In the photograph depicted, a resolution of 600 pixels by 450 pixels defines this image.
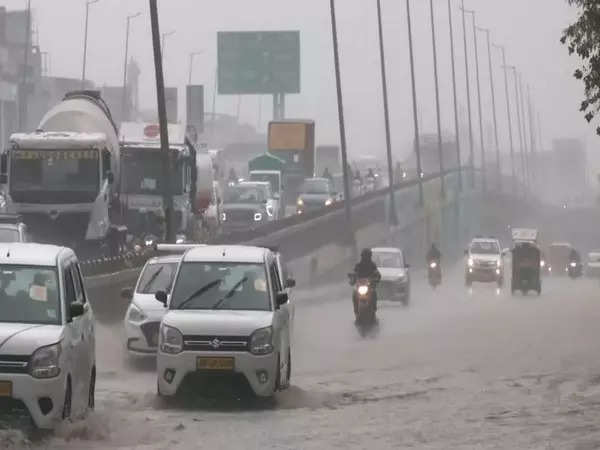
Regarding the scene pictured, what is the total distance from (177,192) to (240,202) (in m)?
20.1

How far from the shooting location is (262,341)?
19.2m

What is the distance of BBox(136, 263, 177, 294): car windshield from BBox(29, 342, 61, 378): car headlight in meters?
11.3

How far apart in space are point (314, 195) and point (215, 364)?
73.1 metres

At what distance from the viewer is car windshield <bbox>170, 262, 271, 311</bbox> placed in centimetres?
2003

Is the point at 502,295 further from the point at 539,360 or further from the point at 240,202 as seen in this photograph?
the point at 539,360

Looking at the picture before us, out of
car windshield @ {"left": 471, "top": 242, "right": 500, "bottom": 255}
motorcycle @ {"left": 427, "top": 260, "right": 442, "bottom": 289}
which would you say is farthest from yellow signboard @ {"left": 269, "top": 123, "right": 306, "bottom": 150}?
motorcycle @ {"left": 427, "top": 260, "right": 442, "bottom": 289}

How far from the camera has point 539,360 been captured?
26.8m

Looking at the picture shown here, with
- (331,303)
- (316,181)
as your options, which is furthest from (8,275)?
(316,181)

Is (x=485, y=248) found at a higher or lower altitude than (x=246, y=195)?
lower

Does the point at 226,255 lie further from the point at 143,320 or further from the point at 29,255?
the point at 29,255

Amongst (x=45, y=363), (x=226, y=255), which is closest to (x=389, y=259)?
(x=226, y=255)

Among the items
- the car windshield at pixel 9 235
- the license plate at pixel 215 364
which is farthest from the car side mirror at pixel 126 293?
the license plate at pixel 215 364

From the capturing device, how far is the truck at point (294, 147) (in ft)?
339

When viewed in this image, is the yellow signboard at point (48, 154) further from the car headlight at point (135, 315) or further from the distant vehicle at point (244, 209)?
the distant vehicle at point (244, 209)
